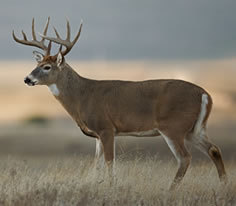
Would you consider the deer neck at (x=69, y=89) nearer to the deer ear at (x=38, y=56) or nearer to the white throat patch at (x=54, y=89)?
the white throat patch at (x=54, y=89)

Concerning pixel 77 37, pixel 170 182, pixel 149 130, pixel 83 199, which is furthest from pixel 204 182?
pixel 77 37

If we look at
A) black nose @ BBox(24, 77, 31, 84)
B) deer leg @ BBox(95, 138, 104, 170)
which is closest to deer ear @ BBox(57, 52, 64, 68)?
black nose @ BBox(24, 77, 31, 84)

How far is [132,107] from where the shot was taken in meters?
13.0

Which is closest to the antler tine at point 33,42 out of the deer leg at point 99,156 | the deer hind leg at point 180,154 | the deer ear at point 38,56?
the deer ear at point 38,56

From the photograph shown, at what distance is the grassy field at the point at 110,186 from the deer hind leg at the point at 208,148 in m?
0.25

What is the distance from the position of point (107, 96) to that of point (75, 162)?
5.02ft

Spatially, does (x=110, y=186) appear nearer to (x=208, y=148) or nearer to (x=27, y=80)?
(x=208, y=148)

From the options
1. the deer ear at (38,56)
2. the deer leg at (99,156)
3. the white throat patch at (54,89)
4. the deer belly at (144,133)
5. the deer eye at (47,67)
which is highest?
the deer ear at (38,56)

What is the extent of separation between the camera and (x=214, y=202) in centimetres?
1021

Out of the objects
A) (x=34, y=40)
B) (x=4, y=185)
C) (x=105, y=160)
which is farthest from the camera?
(x=34, y=40)

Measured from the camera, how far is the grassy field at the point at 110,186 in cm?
1005

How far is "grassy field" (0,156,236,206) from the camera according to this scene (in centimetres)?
1005

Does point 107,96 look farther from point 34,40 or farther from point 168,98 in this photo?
point 34,40

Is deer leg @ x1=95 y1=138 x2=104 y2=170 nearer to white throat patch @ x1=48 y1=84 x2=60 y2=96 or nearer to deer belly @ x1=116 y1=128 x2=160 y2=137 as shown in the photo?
deer belly @ x1=116 y1=128 x2=160 y2=137
